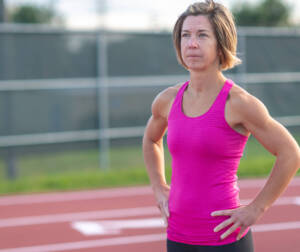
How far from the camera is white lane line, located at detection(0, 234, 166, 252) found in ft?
19.9

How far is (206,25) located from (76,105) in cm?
796

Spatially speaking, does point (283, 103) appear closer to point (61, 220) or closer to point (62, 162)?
point (62, 162)

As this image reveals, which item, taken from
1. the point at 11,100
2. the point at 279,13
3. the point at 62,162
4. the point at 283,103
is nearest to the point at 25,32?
the point at 11,100

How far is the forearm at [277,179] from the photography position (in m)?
2.62

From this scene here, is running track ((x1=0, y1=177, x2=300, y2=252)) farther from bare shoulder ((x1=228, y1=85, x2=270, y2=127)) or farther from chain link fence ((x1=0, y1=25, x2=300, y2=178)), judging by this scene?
bare shoulder ((x1=228, y1=85, x2=270, y2=127))

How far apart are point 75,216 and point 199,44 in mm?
5339

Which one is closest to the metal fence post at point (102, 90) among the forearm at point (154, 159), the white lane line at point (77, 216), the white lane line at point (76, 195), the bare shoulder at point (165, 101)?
the white lane line at point (76, 195)

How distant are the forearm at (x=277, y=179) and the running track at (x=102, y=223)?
328cm

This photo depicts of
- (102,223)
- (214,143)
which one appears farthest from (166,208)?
(102,223)

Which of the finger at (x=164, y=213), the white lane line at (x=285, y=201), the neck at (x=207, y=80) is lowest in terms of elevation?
the white lane line at (x=285, y=201)

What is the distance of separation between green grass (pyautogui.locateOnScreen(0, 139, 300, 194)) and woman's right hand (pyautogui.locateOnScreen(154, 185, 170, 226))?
6493 mm

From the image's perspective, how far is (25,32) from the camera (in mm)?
10023

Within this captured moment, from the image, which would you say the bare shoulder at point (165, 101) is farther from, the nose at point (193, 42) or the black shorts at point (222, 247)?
the black shorts at point (222, 247)

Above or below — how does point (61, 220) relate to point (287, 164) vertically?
below
